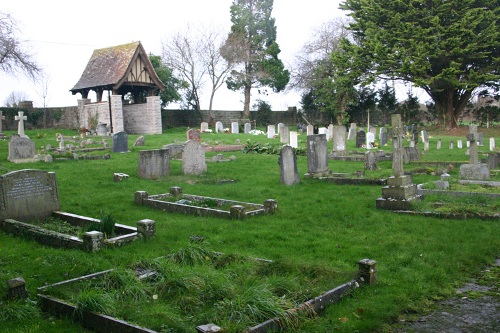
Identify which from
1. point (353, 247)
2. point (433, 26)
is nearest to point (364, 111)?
point (433, 26)

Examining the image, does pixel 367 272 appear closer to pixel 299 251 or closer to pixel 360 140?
pixel 299 251

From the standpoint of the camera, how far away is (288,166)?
527 inches

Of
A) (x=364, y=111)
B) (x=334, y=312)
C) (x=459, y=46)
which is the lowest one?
(x=334, y=312)

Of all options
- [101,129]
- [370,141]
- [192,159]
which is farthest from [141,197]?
[101,129]

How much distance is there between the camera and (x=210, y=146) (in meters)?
24.9

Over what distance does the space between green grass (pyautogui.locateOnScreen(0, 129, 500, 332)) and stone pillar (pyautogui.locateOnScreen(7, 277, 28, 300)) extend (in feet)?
0.35

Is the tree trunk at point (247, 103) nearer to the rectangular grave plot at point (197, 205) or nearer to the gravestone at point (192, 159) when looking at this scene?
the gravestone at point (192, 159)

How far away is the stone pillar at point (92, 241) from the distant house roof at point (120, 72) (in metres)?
28.2

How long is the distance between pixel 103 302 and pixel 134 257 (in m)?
1.96

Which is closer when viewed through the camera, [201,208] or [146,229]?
[146,229]

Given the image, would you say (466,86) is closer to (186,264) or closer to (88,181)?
(88,181)

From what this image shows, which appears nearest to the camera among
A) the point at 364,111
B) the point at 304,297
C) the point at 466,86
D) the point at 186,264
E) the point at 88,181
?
the point at 304,297

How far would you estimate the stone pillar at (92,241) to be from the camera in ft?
23.4

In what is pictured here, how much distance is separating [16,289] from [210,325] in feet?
7.96
